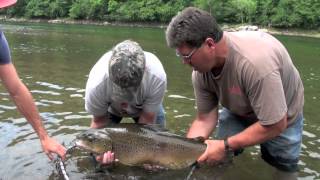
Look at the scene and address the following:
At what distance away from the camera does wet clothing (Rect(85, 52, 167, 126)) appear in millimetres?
6426

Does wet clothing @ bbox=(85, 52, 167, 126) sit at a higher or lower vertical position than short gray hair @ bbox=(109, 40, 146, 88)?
lower

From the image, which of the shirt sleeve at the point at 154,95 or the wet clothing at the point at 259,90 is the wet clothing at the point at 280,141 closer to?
the wet clothing at the point at 259,90

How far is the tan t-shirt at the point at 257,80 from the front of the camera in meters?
5.27

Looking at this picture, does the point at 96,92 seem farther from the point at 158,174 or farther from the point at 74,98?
the point at 74,98

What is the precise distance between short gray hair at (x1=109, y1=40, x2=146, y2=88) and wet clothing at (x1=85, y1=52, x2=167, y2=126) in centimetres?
29

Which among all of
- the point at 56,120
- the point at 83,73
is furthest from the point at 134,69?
the point at 83,73

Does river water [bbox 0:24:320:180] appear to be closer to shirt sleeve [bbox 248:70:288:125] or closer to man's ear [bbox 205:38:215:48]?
shirt sleeve [bbox 248:70:288:125]

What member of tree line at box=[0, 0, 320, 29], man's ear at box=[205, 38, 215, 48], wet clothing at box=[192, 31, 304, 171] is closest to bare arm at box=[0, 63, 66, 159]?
wet clothing at box=[192, 31, 304, 171]

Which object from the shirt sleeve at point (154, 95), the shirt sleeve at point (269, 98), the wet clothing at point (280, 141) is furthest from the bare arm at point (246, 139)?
the shirt sleeve at point (154, 95)

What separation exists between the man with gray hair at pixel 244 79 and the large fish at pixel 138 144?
22.3 inches

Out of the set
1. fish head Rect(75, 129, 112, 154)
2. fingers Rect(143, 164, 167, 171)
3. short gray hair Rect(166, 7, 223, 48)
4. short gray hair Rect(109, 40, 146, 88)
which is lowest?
fingers Rect(143, 164, 167, 171)

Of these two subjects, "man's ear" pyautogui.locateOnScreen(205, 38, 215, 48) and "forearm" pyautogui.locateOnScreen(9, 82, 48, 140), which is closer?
"man's ear" pyautogui.locateOnScreen(205, 38, 215, 48)

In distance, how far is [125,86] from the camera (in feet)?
19.5

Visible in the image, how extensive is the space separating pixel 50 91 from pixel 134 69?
934 cm
